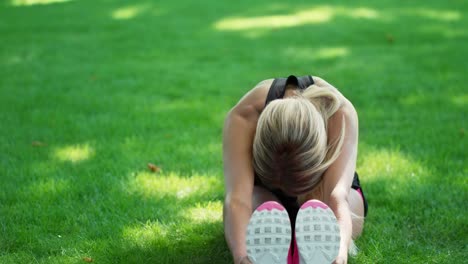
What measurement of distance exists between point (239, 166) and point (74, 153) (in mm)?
1767

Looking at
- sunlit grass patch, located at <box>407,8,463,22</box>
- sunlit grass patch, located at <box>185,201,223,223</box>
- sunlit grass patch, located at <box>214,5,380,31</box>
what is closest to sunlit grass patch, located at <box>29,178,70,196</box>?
sunlit grass patch, located at <box>185,201,223,223</box>

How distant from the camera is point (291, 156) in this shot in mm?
2619

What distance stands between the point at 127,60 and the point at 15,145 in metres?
2.69

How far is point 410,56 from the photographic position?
22.1 ft

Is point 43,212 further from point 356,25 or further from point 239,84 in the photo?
point 356,25

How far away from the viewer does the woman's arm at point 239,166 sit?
109 inches

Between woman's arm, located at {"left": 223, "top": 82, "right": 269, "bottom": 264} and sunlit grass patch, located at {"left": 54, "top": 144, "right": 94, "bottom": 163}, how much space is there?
153 centimetres

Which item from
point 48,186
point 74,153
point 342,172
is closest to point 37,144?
point 74,153

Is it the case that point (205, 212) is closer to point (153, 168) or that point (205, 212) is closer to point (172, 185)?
point (172, 185)

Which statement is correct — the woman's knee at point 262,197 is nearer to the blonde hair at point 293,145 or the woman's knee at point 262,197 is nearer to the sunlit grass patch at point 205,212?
the blonde hair at point 293,145

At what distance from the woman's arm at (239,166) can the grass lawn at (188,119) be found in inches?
11.3

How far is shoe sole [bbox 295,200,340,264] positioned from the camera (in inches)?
97.2

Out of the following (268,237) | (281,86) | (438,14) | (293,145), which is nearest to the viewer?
(268,237)

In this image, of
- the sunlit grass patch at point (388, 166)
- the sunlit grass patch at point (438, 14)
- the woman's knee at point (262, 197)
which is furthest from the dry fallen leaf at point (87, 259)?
the sunlit grass patch at point (438, 14)
